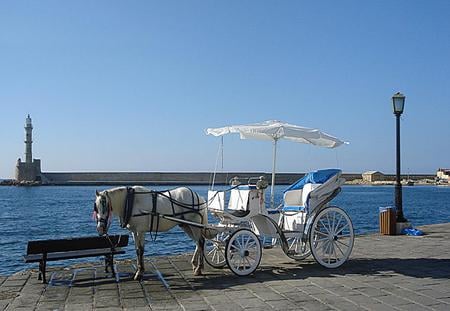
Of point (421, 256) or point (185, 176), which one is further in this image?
point (185, 176)

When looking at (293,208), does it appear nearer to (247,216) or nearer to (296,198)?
(296,198)

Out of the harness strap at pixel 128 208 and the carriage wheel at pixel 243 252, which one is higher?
the harness strap at pixel 128 208

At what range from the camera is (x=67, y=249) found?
1040cm

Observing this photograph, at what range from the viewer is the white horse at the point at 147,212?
31.5 feet

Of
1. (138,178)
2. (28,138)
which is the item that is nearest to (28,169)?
(28,138)

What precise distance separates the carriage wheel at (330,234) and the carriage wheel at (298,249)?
0.27 metres

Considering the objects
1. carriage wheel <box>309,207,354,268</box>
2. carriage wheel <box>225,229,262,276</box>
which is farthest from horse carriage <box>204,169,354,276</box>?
carriage wheel <box>225,229,262,276</box>

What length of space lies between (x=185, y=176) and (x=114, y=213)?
111065mm

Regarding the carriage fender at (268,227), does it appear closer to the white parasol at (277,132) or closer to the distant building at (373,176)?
the white parasol at (277,132)

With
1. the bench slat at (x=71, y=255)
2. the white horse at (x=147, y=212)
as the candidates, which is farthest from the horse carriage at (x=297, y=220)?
the bench slat at (x=71, y=255)

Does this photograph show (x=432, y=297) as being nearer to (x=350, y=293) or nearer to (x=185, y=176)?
(x=350, y=293)

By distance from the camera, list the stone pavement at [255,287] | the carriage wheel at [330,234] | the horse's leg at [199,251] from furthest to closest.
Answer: the carriage wheel at [330,234]
the horse's leg at [199,251]
the stone pavement at [255,287]

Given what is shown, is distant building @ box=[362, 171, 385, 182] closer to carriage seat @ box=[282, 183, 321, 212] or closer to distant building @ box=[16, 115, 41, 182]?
distant building @ box=[16, 115, 41, 182]

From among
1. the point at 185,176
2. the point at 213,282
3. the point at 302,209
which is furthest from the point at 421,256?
the point at 185,176
